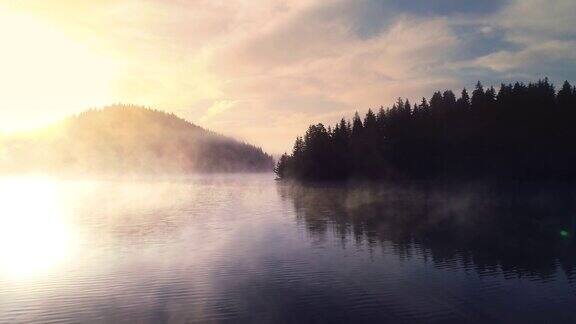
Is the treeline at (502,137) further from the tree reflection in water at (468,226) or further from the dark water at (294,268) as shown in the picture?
the dark water at (294,268)

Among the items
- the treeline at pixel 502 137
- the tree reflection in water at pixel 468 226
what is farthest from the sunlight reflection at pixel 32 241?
the treeline at pixel 502 137

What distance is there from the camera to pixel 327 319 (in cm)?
3375

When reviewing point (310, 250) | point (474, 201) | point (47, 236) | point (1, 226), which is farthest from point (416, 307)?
point (474, 201)

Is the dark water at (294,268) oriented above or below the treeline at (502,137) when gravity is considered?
below

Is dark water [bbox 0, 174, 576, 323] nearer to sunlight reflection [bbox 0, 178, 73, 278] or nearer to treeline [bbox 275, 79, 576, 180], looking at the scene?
sunlight reflection [bbox 0, 178, 73, 278]

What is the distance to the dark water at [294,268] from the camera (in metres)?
35.8

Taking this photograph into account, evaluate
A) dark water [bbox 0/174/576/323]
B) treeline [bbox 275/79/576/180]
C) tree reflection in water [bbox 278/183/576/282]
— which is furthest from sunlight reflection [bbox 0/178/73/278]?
treeline [bbox 275/79/576/180]

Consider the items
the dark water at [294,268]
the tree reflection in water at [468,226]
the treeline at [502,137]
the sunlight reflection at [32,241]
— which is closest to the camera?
the dark water at [294,268]

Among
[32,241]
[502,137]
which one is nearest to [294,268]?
[32,241]

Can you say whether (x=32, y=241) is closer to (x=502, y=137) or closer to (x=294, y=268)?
(x=294, y=268)

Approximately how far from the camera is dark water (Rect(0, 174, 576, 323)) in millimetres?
35812

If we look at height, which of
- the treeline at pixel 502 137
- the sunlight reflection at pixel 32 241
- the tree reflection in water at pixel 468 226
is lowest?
the tree reflection in water at pixel 468 226

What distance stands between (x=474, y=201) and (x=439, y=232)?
54296mm

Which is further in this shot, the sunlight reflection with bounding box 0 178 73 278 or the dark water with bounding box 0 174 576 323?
the sunlight reflection with bounding box 0 178 73 278
